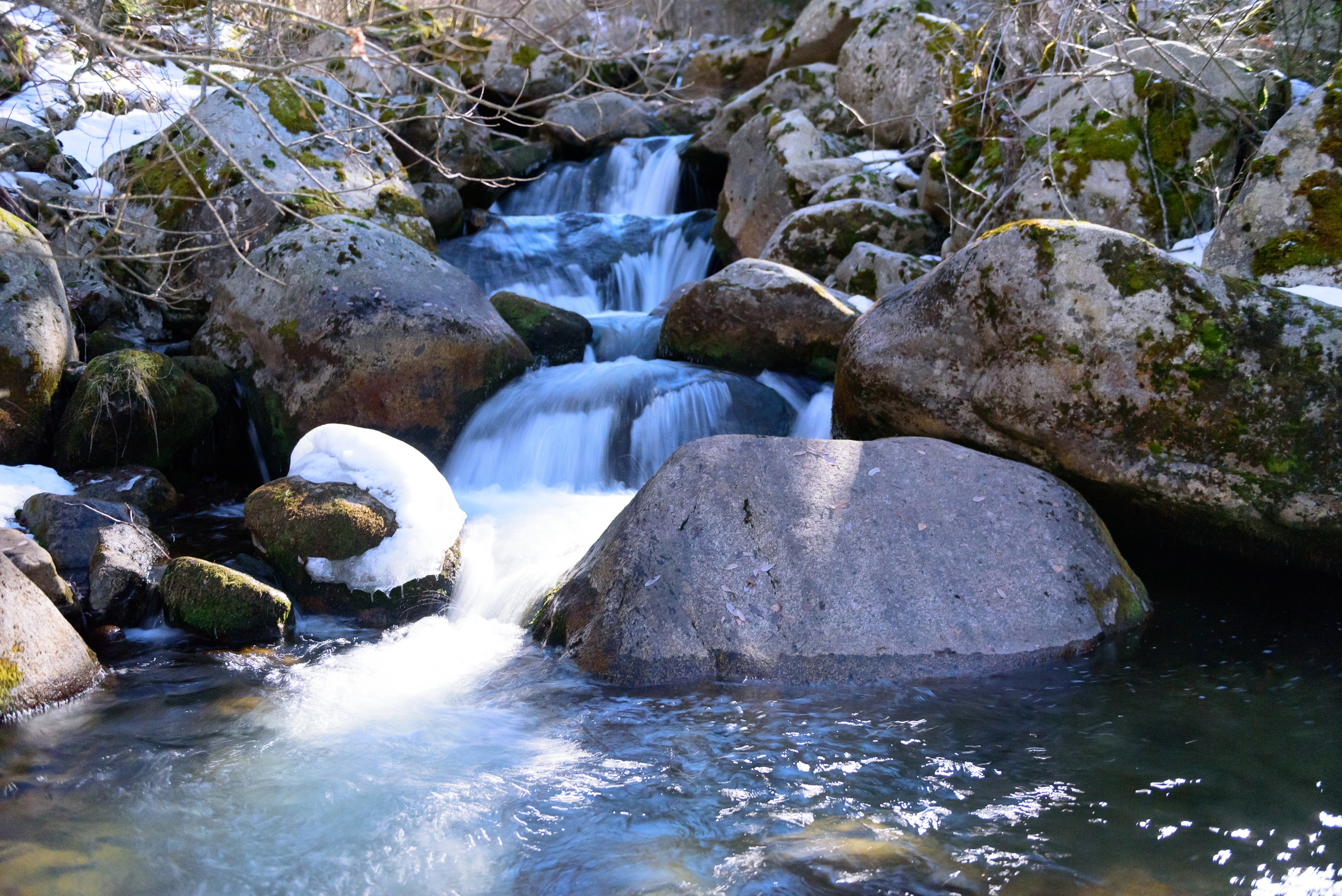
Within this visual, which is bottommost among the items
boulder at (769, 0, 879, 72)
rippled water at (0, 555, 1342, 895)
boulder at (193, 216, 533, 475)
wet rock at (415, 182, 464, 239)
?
rippled water at (0, 555, 1342, 895)

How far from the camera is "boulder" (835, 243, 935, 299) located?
8.13 meters

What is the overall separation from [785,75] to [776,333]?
267 inches

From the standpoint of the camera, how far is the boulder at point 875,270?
813cm

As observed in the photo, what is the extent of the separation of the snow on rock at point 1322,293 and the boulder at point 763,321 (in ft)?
10.8

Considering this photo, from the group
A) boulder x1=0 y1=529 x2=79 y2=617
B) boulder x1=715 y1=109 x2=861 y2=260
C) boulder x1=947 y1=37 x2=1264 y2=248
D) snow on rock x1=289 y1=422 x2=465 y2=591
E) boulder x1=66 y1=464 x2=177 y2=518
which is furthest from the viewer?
boulder x1=715 y1=109 x2=861 y2=260

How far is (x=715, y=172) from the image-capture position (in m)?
13.4

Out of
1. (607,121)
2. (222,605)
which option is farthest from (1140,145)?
(607,121)

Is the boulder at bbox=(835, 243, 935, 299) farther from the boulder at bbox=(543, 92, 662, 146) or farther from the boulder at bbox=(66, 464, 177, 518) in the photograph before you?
the boulder at bbox=(543, 92, 662, 146)

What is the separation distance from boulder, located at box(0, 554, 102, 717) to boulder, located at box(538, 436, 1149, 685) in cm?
211

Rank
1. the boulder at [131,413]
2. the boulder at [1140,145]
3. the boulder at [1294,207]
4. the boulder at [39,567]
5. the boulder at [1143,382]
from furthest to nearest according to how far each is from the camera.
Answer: the boulder at [1140,145] < the boulder at [131,413] < the boulder at [1294,207] < the boulder at [39,567] < the boulder at [1143,382]

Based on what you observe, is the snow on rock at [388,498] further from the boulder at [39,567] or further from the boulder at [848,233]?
the boulder at [848,233]

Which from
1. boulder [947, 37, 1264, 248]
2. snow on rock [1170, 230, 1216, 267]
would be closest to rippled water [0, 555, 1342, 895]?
snow on rock [1170, 230, 1216, 267]

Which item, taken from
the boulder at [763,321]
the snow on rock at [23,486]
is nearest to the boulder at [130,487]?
the snow on rock at [23,486]

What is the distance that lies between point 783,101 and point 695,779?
11395 millimetres
